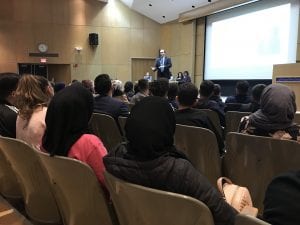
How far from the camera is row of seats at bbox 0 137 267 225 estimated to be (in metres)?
0.98

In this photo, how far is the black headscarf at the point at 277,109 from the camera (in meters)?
2.25

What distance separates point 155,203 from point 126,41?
1294cm

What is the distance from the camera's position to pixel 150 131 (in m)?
1.17

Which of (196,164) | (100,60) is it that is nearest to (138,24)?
(100,60)

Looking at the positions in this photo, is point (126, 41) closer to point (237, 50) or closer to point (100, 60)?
point (100, 60)

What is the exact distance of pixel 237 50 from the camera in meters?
10.1

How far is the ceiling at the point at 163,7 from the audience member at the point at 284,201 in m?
10.3

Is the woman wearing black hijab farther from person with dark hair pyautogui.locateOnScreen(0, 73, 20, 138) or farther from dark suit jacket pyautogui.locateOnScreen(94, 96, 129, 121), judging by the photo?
dark suit jacket pyautogui.locateOnScreen(94, 96, 129, 121)

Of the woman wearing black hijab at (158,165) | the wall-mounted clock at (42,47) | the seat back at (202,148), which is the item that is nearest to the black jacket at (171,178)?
the woman wearing black hijab at (158,165)

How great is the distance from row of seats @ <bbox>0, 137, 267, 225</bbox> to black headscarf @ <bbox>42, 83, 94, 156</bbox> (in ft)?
0.38

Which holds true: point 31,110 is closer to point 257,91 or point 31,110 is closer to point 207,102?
point 207,102

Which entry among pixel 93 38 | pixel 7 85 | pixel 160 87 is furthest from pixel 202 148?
pixel 93 38

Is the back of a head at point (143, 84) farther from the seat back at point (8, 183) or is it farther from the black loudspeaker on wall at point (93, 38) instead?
the black loudspeaker on wall at point (93, 38)

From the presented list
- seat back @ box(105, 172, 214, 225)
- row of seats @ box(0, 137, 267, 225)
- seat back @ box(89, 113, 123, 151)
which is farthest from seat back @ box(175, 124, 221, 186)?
seat back @ box(105, 172, 214, 225)
